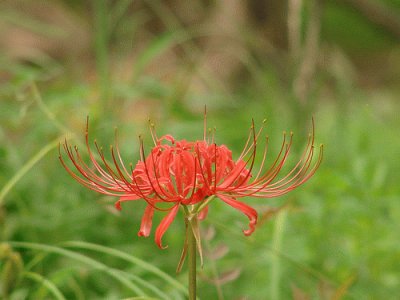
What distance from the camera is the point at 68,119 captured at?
7.33 feet

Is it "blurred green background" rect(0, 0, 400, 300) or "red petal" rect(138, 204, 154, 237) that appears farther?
"blurred green background" rect(0, 0, 400, 300)

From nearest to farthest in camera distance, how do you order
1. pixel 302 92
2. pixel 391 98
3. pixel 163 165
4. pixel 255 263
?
pixel 163 165, pixel 255 263, pixel 302 92, pixel 391 98

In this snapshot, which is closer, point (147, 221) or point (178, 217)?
point (147, 221)

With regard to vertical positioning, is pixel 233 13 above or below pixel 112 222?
above

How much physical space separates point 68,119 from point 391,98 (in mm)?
3427

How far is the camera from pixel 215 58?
13.6ft

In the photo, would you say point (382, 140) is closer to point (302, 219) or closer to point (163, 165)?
point (302, 219)

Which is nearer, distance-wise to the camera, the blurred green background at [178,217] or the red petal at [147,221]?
the red petal at [147,221]

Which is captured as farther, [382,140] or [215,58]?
[215,58]

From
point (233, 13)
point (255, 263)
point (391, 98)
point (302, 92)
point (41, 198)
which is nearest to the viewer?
point (255, 263)

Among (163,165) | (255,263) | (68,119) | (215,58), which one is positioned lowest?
(255,263)

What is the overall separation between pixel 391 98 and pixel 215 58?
163 centimetres

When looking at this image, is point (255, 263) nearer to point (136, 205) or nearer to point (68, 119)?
point (136, 205)

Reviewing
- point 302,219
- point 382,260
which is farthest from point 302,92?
point 382,260
